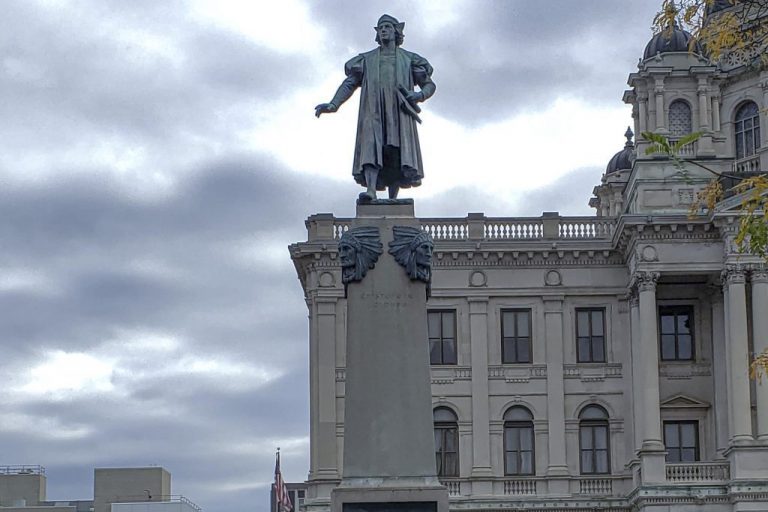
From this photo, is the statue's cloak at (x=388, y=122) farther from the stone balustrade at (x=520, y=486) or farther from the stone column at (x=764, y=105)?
the stone column at (x=764, y=105)

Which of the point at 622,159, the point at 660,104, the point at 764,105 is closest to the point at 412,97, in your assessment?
the point at 660,104

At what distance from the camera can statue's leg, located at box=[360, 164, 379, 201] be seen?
18594 millimetres

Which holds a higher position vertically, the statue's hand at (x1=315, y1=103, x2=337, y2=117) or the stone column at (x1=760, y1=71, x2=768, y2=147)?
the stone column at (x1=760, y1=71, x2=768, y2=147)

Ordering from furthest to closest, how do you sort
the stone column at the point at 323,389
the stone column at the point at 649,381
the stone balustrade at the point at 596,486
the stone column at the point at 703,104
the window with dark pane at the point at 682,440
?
the stone column at the point at 703,104 < the stone balustrade at the point at 596,486 < the window with dark pane at the point at 682,440 < the stone column at the point at 323,389 < the stone column at the point at 649,381

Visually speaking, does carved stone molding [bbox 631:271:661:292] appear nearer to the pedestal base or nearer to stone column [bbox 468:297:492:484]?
stone column [bbox 468:297:492:484]

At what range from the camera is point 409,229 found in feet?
60.0

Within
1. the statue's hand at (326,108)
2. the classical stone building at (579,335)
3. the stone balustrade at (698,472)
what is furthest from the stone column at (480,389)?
the statue's hand at (326,108)

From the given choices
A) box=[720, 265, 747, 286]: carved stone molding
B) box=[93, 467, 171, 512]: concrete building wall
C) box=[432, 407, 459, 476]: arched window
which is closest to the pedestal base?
box=[720, 265, 747, 286]: carved stone molding

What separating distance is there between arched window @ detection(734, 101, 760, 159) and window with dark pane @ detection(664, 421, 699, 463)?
1148cm

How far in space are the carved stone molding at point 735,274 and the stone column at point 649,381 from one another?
2.53 metres

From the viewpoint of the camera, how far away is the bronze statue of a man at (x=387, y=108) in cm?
1870

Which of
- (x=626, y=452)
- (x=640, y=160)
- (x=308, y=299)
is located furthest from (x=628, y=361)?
(x=308, y=299)

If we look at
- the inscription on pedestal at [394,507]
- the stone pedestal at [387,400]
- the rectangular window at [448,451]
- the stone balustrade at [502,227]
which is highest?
the stone balustrade at [502,227]

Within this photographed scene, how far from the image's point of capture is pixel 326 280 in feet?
223
